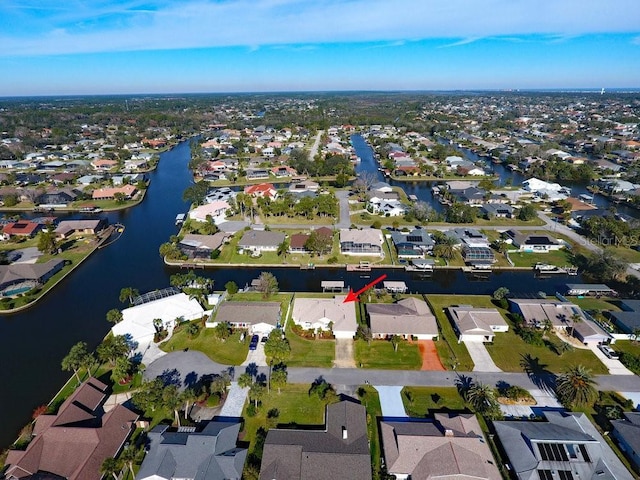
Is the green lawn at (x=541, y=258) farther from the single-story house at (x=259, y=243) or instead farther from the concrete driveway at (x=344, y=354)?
the single-story house at (x=259, y=243)

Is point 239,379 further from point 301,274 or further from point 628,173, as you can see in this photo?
point 628,173

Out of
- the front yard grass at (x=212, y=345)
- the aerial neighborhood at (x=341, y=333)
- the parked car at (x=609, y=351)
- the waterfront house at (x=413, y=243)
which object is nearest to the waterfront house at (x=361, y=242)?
the aerial neighborhood at (x=341, y=333)

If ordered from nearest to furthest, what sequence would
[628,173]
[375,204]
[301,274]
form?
[301,274]
[375,204]
[628,173]

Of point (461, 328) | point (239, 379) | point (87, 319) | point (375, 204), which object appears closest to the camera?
point (239, 379)

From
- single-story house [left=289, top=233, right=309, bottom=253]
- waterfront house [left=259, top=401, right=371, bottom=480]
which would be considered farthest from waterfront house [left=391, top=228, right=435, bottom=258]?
waterfront house [left=259, top=401, right=371, bottom=480]

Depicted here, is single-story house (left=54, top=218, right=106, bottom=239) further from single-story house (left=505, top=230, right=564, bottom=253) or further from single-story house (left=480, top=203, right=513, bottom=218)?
single-story house (left=480, top=203, right=513, bottom=218)

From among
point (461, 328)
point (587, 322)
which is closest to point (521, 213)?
Answer: point (587, 322)

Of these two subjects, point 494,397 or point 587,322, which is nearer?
point 494,397

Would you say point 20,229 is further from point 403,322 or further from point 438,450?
point 438,450
